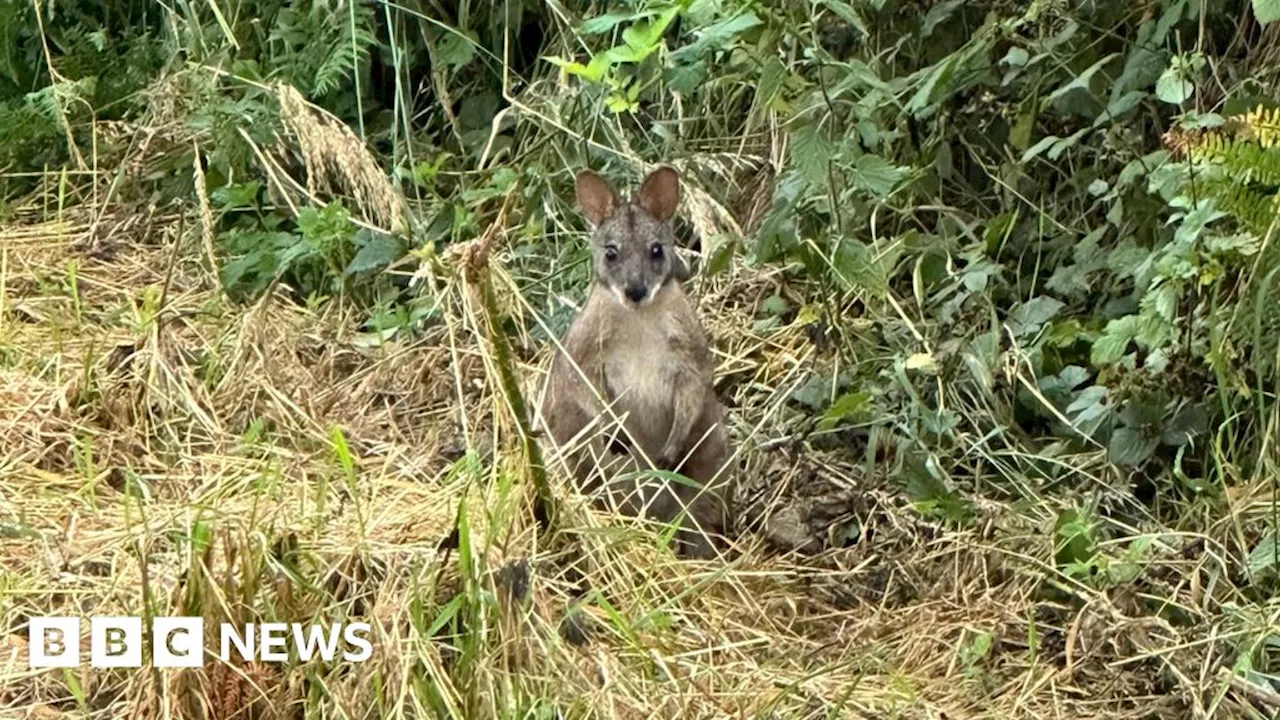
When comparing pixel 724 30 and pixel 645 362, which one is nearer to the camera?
pixel 724 30

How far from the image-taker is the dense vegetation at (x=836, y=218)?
4234mm

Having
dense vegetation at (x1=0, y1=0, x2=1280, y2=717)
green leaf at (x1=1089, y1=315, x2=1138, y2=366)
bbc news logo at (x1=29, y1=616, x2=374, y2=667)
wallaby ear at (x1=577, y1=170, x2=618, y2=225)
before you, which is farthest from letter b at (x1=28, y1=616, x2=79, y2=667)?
green leaf at (x1=1089, y1=315, x2=1138, y2=366)

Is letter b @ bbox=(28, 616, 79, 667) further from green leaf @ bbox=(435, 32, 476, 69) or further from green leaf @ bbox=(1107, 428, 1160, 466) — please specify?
green leaf @ bbox=(435, 32, 476, 69)

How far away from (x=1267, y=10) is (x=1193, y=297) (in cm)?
68

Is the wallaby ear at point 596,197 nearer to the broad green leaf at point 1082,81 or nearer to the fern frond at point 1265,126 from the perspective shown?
the broad green leaf at point 1082,81

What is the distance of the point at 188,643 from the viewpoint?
3.58m

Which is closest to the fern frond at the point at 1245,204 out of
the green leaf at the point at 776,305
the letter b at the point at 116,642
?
the green leaf at the point at 776,305

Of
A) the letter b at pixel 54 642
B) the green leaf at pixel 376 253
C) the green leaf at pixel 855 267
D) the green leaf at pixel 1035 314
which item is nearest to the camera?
the letter b at pixel 54 642

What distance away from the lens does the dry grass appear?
3.67m

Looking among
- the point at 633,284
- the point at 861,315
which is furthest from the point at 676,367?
the point at 861,315

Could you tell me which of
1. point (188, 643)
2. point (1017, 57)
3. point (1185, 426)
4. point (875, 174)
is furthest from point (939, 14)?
point (188, 643)

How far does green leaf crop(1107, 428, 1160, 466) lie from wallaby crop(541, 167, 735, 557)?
1.00m

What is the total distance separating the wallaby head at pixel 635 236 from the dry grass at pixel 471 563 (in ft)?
1.33

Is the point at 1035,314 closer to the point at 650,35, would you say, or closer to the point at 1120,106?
the point at 1120,106
